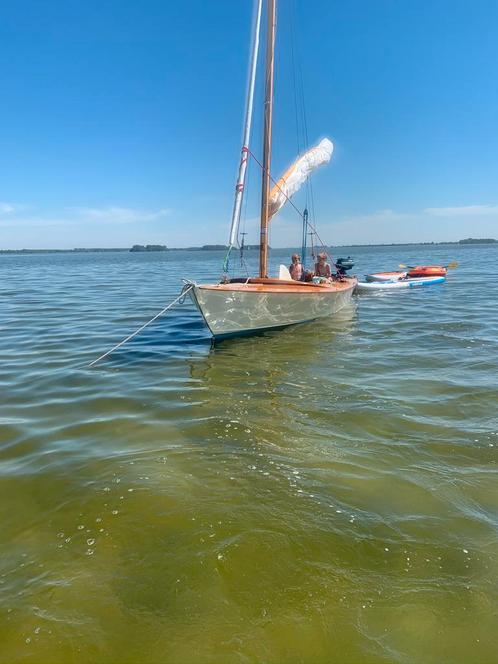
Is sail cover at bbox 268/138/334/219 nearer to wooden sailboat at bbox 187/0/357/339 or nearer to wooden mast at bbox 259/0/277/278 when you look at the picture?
wooden sailboat at bbox 187/0/357/339

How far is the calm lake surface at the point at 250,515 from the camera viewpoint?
8.23 ft

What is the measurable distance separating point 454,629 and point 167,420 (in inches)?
162

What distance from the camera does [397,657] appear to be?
2365mm

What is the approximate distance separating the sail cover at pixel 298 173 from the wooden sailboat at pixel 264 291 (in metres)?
0.03

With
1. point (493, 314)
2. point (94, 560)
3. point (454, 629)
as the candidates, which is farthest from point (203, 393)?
point (493, 314)

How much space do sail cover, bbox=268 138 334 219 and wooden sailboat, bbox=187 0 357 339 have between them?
3 cm

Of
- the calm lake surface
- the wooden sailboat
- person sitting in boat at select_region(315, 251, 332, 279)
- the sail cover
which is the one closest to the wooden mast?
the wooden sailboat

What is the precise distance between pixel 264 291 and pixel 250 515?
25.1 feet

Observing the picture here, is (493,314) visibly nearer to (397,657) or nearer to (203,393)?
(203,393)

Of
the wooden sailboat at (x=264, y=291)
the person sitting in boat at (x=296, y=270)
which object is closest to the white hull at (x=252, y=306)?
the wooden sailboat at (x=264, y=291)

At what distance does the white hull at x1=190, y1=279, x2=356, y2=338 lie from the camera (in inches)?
400

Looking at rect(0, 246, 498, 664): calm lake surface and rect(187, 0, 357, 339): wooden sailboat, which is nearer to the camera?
rect(0, 246, 498, 664): calm lake surface

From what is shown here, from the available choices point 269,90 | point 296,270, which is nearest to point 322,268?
point 296,270

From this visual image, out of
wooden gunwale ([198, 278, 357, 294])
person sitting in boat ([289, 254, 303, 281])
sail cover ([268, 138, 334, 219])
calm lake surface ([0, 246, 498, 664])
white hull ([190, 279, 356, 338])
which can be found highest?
sail cover ([268, 138, 334, 219])
